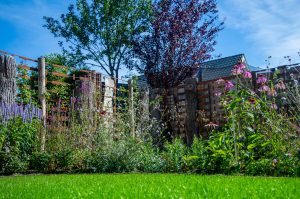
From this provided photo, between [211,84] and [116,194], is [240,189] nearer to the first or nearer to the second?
[116,194]

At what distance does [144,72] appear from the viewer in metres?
17.3

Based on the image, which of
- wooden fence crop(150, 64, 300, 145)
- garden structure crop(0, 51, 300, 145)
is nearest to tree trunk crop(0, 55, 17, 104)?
garden structure crop(0, 51, 300, 145)

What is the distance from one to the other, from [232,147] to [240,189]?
248 centimetres

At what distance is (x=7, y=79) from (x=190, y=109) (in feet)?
15.8

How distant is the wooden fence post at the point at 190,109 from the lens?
9.84m

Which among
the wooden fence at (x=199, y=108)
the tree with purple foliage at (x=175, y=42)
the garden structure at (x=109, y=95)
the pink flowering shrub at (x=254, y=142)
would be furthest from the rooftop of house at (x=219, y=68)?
the pink flowering shrub at (x=254, y=142)

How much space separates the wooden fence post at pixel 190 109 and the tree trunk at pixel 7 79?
181 inches

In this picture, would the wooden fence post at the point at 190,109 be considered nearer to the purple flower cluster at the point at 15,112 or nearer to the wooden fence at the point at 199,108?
the wooden fence at the point at 199,108

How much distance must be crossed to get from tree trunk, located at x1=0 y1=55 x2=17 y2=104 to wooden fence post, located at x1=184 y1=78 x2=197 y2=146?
4.59 m

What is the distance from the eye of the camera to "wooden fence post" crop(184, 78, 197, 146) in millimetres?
9836

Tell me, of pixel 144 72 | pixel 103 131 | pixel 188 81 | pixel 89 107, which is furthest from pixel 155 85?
pixel 103 131

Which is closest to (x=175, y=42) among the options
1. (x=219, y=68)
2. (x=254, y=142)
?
(x=219, y=68)

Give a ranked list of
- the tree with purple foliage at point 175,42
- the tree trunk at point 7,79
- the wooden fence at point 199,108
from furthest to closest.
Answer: the tree with purple foliage at point 175,42, the wooden fence at point 199,108, the tree trunk at point 7,79

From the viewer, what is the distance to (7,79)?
7.62 m
